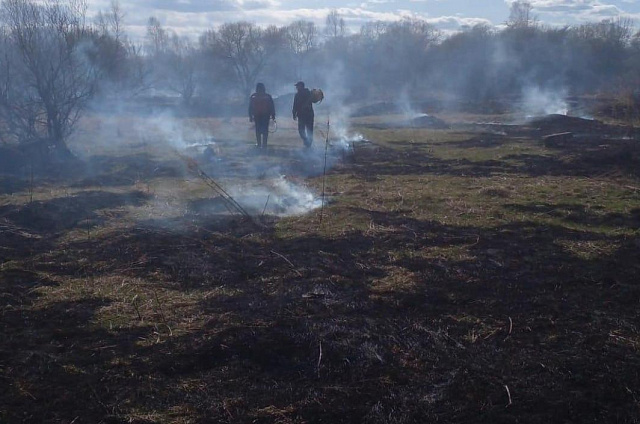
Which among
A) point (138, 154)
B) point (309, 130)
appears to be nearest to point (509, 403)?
point (309, 130)

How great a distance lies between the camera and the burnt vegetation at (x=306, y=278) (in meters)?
3.74

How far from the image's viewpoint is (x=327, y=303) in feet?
17.2

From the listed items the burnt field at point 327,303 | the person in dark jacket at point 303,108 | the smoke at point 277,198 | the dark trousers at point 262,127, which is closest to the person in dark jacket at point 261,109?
the dark trousers at point 262,127

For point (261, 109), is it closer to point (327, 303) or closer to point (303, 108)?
point (303, 108)

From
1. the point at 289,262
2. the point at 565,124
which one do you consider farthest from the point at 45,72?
the point at 565,124

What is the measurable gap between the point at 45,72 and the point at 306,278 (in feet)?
44.6

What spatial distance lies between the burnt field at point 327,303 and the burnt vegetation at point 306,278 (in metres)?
0.02

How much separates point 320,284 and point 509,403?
246cm

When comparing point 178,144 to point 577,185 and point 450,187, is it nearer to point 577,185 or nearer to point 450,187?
point 450,187

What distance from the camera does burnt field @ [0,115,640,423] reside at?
3.68 m

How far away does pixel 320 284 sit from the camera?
570 cm

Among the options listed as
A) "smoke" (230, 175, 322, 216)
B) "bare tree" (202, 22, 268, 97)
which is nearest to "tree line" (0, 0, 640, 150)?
"bare tree" (202, 22, 268, 97)

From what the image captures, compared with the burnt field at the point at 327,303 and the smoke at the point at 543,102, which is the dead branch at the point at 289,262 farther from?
the smoke at the point at 543,102

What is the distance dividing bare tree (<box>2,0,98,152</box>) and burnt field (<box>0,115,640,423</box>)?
6.20 meters
